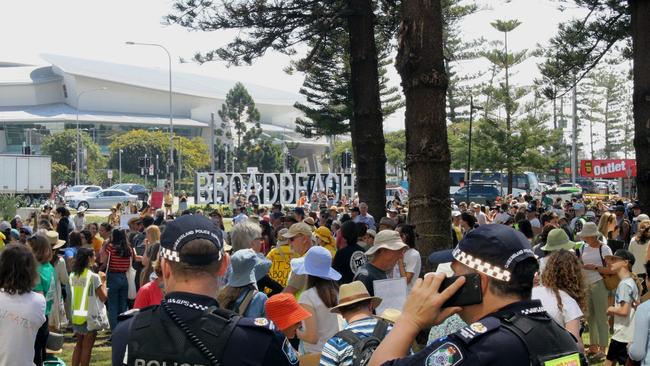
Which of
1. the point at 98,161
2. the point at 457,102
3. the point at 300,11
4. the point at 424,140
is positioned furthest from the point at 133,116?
the point at 424,140

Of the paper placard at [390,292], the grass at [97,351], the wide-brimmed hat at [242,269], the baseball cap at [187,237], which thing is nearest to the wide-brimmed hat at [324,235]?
the grass at [97,351]

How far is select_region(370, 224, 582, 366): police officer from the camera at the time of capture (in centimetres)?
291

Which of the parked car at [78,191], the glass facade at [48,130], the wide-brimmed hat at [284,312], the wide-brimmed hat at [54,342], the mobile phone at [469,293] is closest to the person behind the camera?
the mobile phone at [469,293]

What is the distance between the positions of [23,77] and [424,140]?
14432 cm

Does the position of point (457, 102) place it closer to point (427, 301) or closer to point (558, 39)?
point (558, 39)

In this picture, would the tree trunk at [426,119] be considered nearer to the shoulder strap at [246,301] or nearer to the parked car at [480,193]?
the shoulder strap at [246,301]

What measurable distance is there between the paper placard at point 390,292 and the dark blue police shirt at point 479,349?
3844mm

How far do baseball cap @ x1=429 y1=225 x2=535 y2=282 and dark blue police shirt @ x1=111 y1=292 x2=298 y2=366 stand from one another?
2.41ft

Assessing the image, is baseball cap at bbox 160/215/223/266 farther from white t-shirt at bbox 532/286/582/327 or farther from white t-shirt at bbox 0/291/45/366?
white t-shirt at bbox 532/286/582/327

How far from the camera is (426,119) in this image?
9.39m

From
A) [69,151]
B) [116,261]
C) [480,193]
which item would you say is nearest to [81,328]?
[116,261]

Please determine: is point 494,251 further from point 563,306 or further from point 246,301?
point 563,306

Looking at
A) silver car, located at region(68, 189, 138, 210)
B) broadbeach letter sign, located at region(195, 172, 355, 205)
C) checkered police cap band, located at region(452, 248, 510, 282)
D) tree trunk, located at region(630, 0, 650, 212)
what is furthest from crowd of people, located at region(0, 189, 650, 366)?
silver car, located at region(68, 189, 138, 210)

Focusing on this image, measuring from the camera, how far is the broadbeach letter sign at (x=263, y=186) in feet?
115
